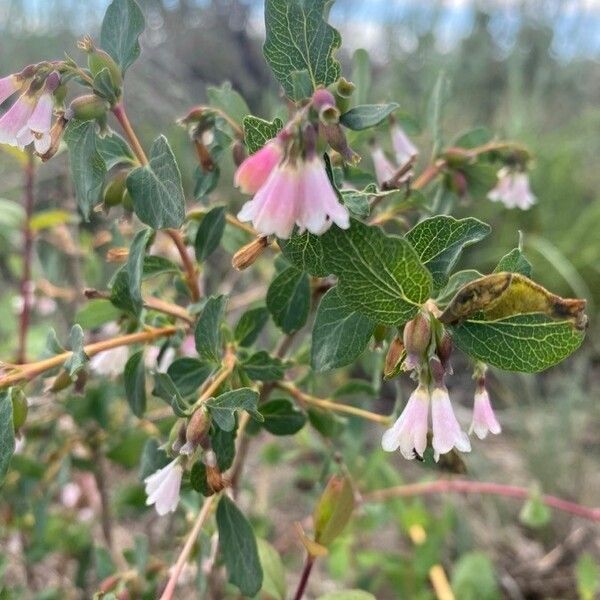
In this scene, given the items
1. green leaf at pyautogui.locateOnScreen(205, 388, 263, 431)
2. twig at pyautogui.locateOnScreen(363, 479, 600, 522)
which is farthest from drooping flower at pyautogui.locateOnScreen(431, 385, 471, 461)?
twig at pyautogui.locateOnScreen(363, 479, 600, 522)

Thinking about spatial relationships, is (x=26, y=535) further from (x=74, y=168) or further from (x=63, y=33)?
(x=63, y=33)

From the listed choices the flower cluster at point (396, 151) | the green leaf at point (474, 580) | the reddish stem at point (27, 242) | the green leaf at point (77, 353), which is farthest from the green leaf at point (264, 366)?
the green leaf at point (474, 580)

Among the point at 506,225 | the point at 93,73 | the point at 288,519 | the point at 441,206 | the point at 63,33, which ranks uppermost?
the point at 93,73

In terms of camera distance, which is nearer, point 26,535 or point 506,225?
point 26,535

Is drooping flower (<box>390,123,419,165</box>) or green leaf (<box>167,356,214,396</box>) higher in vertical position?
drooping flower (<box>390,123,419,165</box>)

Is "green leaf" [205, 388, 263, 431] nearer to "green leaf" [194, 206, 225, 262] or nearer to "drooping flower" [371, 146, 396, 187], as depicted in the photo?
"green leaf" [194, 206, 225, 262]

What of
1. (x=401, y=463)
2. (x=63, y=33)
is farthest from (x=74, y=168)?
(x=63, y=33)

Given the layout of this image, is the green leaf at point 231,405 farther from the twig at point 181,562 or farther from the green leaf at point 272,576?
the green leaf at point 272,576
